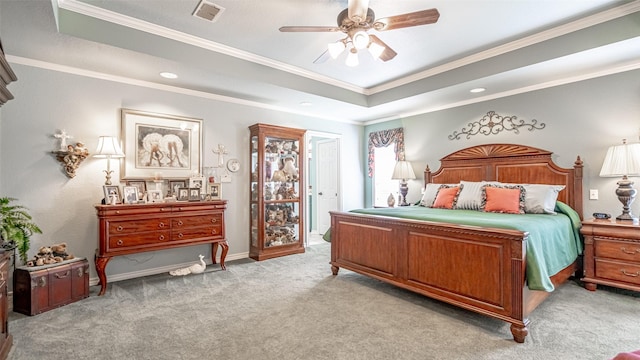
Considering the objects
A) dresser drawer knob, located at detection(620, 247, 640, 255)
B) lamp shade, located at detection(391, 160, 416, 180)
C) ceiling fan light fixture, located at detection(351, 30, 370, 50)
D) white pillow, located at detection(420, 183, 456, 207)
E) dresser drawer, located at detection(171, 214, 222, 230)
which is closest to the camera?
ceiling fan light fixture, located at detection(351, 30, 370, 50)

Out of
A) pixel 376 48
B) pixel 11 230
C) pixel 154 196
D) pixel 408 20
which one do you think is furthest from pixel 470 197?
pixel 11 230

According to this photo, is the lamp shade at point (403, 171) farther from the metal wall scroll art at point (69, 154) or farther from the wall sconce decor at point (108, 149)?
the metal wall scroll art at point (69, 154)

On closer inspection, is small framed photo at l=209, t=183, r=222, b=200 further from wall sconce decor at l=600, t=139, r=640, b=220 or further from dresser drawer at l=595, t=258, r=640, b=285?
wall sconce decor at l=600, t=139, r=640, b=220

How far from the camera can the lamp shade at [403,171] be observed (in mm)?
5066

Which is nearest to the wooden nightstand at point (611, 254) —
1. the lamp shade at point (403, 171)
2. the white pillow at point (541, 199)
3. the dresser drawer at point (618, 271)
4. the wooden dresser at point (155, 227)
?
the dresser drawer at point (618, 271)

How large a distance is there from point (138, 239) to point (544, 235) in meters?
3.91

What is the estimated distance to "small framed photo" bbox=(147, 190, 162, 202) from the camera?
3.55 metres

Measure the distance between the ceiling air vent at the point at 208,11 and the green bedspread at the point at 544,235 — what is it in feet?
8.05

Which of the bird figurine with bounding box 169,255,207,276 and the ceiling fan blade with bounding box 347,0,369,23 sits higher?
the ceiling fan blade with bounding box 347,0,369,23

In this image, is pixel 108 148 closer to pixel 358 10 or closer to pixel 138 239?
pixel 138 239

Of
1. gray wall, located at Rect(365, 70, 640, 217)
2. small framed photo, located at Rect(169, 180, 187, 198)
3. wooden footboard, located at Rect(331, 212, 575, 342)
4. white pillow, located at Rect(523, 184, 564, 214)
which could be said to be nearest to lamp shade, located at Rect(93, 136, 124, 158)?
small framed photo, located at Rect(169, 180, 187, 198)

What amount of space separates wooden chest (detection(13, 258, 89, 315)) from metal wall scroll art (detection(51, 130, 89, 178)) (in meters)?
0.98

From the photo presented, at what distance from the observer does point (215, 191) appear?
13.4ft

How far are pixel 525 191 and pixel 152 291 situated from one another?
4.27 meters
